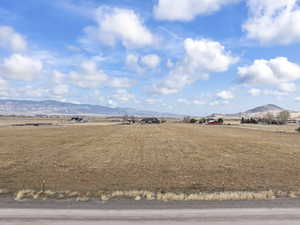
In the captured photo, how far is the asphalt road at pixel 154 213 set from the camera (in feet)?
23.6

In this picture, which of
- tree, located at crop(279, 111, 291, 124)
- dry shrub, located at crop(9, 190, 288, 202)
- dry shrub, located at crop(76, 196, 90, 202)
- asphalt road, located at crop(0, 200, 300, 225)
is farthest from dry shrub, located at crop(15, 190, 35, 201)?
tree, located at crop(279, 111, 291, 124)

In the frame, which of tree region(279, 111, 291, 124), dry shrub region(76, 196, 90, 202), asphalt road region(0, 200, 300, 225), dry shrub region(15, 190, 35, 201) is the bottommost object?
dry shrub region(15, 190, 35, 201)

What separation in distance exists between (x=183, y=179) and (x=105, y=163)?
8163 millimetres

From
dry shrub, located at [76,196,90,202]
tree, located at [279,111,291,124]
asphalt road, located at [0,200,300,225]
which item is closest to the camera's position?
asphalt road, located at [0,200,300,225]

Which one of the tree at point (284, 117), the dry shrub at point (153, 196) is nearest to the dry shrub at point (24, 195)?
the dry shrub at point (153, 196)

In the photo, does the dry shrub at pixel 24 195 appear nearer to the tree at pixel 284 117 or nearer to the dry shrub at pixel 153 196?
the dry shrub at pixel 153 196

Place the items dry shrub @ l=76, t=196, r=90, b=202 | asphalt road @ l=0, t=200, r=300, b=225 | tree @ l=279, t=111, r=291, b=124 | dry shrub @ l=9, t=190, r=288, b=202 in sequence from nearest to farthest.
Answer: asphalt road @ l=0, t=200, r=300, b=225, dry shrub @ l=76, t=196, r=90, b=202, dry shrub @ l=9, t=190, r=288, b=202, tree @ l=279, t=111, r=291, b=124

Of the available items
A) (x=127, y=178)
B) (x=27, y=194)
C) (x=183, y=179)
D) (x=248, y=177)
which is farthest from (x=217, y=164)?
(x=27, y=194)

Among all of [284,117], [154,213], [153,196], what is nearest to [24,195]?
[153,196]

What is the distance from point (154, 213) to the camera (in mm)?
7812

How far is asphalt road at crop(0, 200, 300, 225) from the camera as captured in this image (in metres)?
7.20

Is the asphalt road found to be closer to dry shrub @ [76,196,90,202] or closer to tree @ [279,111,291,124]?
dry shrub @ [76,196,90,202]

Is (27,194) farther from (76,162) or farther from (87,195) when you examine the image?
(76,162)

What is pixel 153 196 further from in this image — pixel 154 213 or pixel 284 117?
pixel 284 117
